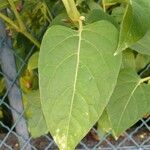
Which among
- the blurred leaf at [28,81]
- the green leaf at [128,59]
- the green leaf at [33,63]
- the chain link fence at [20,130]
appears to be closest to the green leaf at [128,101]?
the green leaf at [128,59]

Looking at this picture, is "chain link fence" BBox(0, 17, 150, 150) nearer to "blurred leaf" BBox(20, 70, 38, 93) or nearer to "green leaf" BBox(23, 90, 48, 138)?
"blurred leaf" BBox(20, 70, 38, 93)

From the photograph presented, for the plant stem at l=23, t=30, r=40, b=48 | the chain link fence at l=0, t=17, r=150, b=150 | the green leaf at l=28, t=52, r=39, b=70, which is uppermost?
the plant stem at l=23, t=30, r=40, b=48

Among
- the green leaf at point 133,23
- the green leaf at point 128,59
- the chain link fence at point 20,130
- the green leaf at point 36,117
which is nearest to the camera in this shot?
the green leaf at point 133,23

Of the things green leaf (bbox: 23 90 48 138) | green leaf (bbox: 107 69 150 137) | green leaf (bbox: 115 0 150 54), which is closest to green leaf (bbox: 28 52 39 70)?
green leaf (bbox: 23 90 48 138)

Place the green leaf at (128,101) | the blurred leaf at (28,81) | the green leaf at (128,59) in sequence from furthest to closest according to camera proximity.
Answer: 1. the blurred leaf at (28,81)
2. the green leaf at (128,59)
3. the green leaf at (128,101)

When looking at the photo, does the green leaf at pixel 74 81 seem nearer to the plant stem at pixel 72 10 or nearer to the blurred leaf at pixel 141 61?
A: the plant stem at pixel 72 10
